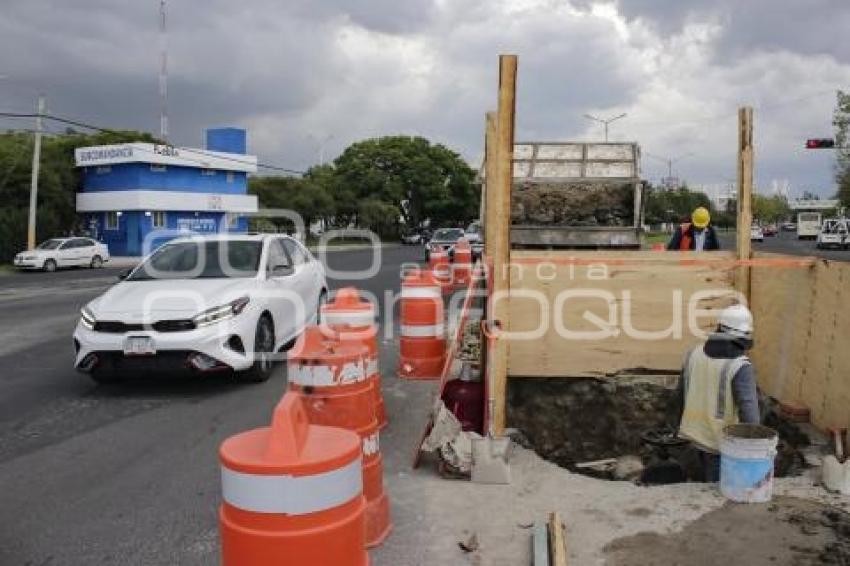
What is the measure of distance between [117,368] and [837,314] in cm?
673

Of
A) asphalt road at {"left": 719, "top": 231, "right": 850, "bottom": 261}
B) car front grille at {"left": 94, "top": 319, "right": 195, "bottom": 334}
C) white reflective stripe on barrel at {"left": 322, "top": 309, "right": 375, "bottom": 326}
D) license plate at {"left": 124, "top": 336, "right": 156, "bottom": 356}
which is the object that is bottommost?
license plate at {"left": 124, "top": 336, "right": 156, "bottom": 356}

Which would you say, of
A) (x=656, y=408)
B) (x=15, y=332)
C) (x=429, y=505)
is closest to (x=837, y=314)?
(x=656, y=408)

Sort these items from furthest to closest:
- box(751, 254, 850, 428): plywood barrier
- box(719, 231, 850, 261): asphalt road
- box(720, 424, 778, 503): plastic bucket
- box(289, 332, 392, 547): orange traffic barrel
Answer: box(719, 231, 850, 261): asphalt road < box(751, 254, 850, 428): plywood barrier < box(720, 424, 778, 503): plastic bucket < box(289, 332, 392, 547): orange traffic barrel

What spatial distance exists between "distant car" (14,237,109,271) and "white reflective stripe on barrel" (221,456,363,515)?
119 feet

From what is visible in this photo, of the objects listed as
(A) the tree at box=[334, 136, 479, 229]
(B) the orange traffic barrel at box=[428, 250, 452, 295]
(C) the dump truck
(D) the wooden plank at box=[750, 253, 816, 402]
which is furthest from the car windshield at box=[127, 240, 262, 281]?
(A) the tree at box=[334, 136, 479, 229]

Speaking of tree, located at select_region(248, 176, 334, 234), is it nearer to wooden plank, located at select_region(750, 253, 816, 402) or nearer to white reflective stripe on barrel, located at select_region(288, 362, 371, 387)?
wooden plank, located at select_region(750, 253, 816, 402)

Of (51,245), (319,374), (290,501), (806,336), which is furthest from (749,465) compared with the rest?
(51,245)

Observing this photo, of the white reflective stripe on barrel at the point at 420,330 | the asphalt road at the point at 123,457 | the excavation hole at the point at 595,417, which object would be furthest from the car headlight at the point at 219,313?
the excavation hole at the point at 595,417

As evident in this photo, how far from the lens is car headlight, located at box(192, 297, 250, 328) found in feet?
27.7

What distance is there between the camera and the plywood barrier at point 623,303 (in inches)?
285

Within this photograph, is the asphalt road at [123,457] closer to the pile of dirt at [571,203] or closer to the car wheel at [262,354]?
the car wheel at [262,354]

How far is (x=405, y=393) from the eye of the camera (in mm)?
8781

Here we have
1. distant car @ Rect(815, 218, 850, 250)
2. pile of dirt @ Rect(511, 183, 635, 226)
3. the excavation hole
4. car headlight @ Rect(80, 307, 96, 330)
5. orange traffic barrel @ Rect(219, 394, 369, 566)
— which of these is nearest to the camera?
orange traffic barrel @ Rect(219, 394, 369, 566)

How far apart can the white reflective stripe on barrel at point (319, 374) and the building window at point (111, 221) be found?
47504 mm
